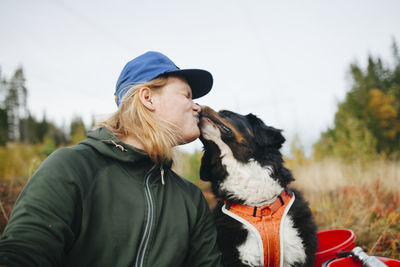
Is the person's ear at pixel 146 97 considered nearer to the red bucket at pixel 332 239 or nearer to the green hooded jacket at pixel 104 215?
the green hooded jacket at pixel 104 215

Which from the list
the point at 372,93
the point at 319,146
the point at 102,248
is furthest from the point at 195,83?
the point at 372,93

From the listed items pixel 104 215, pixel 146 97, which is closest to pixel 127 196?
pixel 104 215

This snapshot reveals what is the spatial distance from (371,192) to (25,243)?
17.8 ft

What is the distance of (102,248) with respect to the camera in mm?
1337

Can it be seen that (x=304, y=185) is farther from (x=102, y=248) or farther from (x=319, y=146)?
(x=102, y=248)

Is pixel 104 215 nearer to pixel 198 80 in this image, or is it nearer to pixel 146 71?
pixel 146 71

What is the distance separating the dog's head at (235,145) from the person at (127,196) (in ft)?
1.19

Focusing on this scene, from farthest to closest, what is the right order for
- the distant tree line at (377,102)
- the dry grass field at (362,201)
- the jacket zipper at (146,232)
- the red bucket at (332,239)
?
the distant tree line at (377,102)
the dry grass field at (362,201)
the red bucket at (332,239)
the jacket zipper at (146,232)

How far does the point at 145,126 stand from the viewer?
181cm

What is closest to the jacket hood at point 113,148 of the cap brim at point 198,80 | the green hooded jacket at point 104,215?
the green hooded jacket at point 104,215

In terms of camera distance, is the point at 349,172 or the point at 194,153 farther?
the point at 194,153

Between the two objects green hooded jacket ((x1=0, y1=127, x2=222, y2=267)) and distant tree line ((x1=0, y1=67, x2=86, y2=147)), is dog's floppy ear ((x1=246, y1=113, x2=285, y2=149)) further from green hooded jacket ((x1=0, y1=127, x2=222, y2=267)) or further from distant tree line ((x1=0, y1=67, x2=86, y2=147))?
distant tree line ((x1=0, y1=67, x2=86, y2=147))

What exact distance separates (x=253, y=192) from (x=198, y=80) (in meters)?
1.24

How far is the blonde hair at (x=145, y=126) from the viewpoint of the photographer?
1.76 meters
